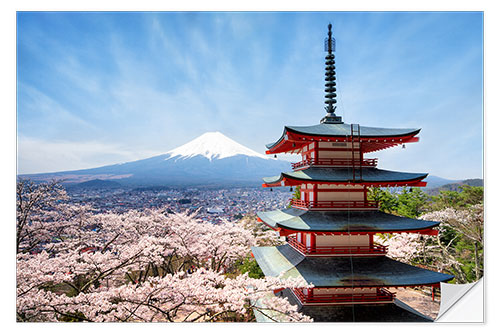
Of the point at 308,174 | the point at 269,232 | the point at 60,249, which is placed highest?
the point at 308,174

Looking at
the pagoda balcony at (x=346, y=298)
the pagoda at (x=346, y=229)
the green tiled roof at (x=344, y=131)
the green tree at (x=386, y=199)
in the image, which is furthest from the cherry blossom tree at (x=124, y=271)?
the green tree at (x=386, y=199)

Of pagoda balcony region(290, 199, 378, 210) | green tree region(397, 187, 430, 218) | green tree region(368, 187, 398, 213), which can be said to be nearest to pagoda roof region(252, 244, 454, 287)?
pagoda balcony region(290, 199, 378, 210)

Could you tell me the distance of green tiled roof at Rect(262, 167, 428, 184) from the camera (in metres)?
4.28

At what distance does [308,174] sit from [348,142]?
42.6 inches

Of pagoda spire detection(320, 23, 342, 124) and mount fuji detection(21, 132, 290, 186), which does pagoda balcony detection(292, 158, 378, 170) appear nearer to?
pagoda spire detection(320, 23, 342, 124)

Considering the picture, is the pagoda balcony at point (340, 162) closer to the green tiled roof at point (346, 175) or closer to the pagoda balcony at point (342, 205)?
the green tiled roof at point (346, 175)

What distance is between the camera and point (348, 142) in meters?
4.78

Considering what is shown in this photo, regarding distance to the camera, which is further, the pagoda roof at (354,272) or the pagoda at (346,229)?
the pagoda at (346,229)

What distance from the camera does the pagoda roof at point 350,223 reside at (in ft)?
13.6

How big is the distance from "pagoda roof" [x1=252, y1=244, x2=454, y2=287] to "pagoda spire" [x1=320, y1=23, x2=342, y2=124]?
8.98ft

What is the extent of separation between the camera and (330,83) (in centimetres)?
525

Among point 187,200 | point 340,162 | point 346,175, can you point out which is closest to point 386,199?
point 340,162
